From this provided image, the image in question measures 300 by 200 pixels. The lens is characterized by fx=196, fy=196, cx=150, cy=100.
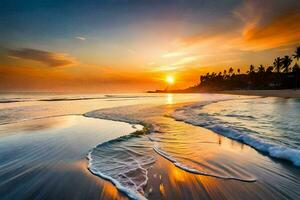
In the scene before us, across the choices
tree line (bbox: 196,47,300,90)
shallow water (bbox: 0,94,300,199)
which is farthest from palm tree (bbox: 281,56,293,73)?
shallow water (bbox: 0,94,300,199)

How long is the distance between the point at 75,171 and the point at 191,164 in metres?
2.74

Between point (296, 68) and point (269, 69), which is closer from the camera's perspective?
point (296, 68)

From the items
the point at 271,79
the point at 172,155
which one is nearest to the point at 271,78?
the point at 271,79

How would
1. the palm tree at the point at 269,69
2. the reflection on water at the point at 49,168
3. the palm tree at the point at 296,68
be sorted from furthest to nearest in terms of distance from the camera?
the palm tree at the point at 269,69 < the palm tree at the point at 296,68 < the reflection on water at the point at 49,168

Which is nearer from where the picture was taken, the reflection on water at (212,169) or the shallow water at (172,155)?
the reflection on water at (212,169)

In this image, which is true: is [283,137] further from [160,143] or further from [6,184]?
[6,184]

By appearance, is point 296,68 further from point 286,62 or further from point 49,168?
point 49,168

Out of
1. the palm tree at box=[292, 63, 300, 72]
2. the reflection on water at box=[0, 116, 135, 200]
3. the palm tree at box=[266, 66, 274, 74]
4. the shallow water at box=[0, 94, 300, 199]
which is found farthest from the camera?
the palm tree at box=[266, 66, 274, 74]

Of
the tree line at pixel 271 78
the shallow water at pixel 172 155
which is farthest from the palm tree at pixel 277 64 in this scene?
the shallow water at pixel 172 155

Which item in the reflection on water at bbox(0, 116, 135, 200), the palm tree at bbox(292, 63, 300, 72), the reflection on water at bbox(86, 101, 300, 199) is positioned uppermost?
the palm tree at bbox(292, 63, 300, 72)

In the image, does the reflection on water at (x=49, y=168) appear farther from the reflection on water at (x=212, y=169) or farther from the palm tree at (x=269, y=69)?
the palm tree at (x=269, y=69)

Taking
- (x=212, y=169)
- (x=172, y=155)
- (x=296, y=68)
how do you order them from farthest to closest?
1. (x=296, y=68)
2. (x=172, y=155)
3. (x=212, y=169)

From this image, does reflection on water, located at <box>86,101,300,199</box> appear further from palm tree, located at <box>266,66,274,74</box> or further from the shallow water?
palm tree, located at <box>266,66,274,74</box>

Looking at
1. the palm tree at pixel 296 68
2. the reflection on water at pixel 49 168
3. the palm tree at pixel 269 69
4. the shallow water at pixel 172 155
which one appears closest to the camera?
the reflection on water at pixel 49 168
